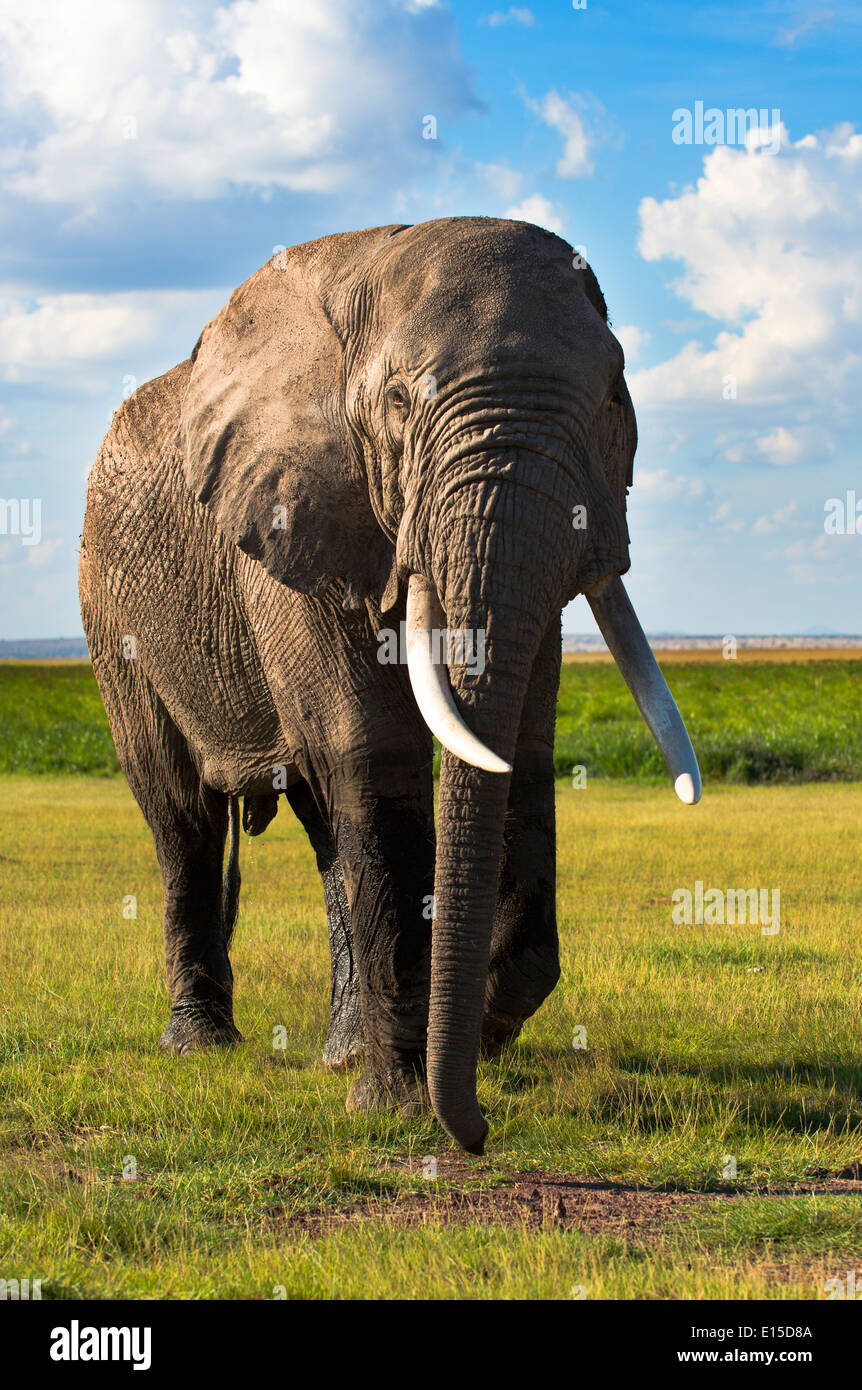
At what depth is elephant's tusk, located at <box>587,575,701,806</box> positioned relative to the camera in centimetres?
560

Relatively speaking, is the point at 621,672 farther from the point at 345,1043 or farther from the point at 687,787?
the point at 345,1043

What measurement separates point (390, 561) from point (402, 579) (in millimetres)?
238

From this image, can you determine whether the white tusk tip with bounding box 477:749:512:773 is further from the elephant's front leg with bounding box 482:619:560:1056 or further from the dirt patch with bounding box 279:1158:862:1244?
the elephant's front leg with bounding box 482:619:560:1056

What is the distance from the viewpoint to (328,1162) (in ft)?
19.1

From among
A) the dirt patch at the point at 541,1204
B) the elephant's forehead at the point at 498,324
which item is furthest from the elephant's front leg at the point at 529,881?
the elephant's forehead at the point at 498,324

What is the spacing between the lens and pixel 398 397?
5680 millimetres

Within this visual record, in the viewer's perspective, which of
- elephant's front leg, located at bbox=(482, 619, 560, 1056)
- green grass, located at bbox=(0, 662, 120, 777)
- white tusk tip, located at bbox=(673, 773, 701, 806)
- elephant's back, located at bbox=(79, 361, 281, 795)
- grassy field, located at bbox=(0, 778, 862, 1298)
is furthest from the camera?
green grass, located at bbox=(0, 662, 120, 777)

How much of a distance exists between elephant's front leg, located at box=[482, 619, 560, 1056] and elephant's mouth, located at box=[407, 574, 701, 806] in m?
0.89

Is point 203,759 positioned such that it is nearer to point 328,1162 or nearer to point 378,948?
point 378,948

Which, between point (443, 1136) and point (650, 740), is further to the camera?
point (650, 740)

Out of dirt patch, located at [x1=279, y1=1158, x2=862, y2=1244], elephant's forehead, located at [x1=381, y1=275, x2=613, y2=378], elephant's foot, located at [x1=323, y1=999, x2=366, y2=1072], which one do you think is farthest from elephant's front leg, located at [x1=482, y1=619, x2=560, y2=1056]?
elephant's forehead, located at [x1=381, y1=275, x2=613, y2=378]

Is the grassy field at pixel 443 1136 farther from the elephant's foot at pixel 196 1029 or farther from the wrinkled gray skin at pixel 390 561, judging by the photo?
the wrinkled gray skin at pixel 390 561

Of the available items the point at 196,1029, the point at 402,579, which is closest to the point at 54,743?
the point at 196,1029
